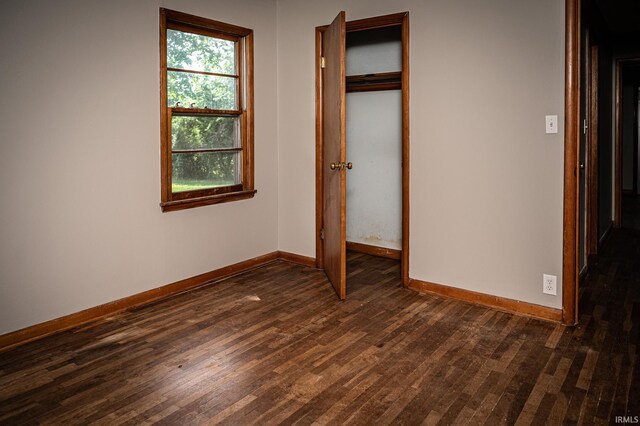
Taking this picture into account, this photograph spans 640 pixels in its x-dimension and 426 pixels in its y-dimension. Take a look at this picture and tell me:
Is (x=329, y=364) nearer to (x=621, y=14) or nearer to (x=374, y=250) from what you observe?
(x=374, y=250)

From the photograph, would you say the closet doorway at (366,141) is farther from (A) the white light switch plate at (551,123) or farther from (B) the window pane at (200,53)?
(A) the white light switch plate at (551,123)

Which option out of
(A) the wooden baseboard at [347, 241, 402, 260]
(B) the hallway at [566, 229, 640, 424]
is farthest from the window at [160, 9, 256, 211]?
(B) the hallway at [566, 229, 640, 424]

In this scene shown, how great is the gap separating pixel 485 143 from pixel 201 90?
2.17 meters

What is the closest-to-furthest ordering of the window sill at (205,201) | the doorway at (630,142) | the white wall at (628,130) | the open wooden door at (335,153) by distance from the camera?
the open wooden door at (335,153), the window sill at (205,201), the doorway at (630,142), the white wall at (628,130)

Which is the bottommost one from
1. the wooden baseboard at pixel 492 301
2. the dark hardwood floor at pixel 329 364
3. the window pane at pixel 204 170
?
the dark hardwood floor at pixel 329 364

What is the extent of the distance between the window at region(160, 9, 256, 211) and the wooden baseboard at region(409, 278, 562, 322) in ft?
5.62

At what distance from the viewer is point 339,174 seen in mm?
3820

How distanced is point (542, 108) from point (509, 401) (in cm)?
187

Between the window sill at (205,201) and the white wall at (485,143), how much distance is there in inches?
57.2

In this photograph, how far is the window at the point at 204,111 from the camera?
3873mm

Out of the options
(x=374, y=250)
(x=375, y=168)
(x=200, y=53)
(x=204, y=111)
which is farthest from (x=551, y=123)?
(x=200, y=53)

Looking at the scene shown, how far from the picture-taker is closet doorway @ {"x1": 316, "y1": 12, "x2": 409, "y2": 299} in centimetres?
404

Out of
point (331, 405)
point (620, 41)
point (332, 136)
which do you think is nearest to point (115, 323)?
point (331, 405)

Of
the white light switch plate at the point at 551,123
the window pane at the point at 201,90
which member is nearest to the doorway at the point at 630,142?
the white light switch plate at the point at 551,123
